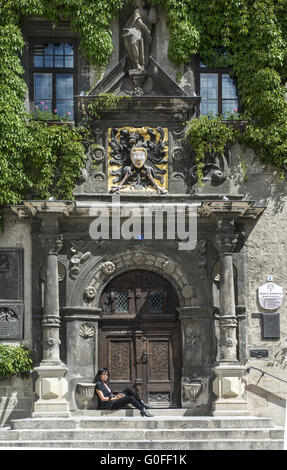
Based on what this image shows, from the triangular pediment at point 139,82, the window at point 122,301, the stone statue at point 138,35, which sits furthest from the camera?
the stone statue at point 138,35

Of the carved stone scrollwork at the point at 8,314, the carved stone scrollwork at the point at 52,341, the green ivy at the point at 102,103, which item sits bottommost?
the carved stone scrollwork at the point at 52,341

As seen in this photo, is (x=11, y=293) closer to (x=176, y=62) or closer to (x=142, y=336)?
(x=142, y=336)

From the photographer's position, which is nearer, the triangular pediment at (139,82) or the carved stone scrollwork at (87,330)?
the carved stone scrollwork at (87,330)

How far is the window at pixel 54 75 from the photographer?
16500 millimetres

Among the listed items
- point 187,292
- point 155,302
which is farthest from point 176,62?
point 155,302

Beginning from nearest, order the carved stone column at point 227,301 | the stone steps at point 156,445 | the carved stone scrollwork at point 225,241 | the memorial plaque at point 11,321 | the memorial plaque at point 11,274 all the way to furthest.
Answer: the stone steps at point 156,445 → the carved stone column at point 227,301 → the carved stone scrollwork at point 225,241 → the memorial plaque at point 11,321 → the memorial plaque at point 11,274

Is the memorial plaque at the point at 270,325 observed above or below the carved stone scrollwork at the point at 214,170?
below

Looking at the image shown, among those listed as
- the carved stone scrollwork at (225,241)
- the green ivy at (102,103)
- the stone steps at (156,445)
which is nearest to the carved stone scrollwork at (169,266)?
the carved stone scrollwork at (225,241)

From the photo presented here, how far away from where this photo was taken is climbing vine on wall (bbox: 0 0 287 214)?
15.7m

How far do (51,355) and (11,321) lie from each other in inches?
45.7

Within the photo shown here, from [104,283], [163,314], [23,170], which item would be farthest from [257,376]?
[23,170]

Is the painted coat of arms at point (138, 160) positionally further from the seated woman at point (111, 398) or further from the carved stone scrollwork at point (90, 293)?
the seated woman at point (111, 398)

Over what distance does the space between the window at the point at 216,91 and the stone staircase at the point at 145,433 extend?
5.98m

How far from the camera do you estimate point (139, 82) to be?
1612 cm
